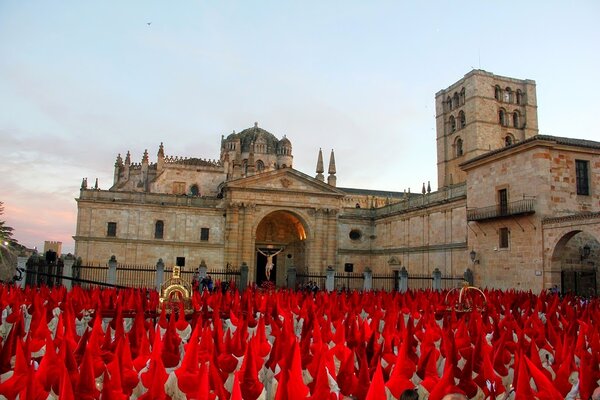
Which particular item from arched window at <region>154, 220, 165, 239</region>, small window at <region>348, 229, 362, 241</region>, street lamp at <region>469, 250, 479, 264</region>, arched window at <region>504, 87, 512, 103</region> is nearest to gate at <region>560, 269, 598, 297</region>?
street lamp at <region>469, 250, 479, 264</region>

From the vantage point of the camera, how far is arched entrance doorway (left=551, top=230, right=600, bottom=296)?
81.8 ft

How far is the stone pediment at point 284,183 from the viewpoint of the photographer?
129ft

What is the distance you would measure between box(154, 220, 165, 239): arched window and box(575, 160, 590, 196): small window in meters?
29.2

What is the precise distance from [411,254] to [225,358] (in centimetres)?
3533

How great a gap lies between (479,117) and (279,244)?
23.1 meters

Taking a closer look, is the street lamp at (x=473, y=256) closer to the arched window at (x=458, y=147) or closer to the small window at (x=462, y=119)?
the arched window at (x=458, y=147)

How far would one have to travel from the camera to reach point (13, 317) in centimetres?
732

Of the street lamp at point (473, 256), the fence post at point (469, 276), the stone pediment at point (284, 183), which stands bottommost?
the fence post at point (469, 276)

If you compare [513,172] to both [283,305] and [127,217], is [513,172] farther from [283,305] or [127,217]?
[127,217]

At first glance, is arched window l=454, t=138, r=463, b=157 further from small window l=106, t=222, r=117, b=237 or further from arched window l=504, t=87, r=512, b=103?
small window l=106, t=222, r=117, b=237

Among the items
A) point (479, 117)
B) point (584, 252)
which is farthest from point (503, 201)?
point (479, 117)

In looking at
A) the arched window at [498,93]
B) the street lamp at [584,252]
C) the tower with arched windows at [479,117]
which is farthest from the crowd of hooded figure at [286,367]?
the arched window at [498,93]

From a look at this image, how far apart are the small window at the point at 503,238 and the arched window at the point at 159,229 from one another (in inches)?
996

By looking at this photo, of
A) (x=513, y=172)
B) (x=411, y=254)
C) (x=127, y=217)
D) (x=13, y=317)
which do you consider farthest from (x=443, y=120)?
(x=13, y=317)
